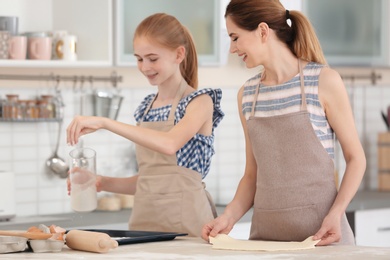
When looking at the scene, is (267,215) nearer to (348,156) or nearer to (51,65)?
(348,156)

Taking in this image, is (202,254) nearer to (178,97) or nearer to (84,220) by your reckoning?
(178,97)

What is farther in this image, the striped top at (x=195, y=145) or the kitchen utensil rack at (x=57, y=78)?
the kitchen utensil rack at (x=57, y=78)

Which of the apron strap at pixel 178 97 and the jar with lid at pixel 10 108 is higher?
the apron strap at pixel 178 97

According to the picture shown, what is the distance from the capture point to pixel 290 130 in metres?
2.58

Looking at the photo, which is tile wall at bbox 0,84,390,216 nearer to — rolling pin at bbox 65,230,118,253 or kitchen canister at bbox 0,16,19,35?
kitchen canister at bbox 0,16,19,35

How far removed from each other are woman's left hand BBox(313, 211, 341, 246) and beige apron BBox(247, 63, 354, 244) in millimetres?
141

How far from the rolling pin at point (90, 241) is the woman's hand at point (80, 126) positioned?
0.24 m

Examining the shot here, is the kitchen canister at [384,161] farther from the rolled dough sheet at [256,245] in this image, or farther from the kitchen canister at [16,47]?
the rolled dough sheet at [256,245]

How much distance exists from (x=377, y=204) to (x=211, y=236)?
216cm

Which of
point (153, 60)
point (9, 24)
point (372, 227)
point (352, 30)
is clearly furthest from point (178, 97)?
point (352, 30)

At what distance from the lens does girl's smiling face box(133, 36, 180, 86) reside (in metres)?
2.87

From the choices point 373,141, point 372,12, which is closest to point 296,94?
point 372,12

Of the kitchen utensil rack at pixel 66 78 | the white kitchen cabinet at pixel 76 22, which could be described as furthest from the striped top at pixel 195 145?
the kitchen utensil rack at pixel 66 78

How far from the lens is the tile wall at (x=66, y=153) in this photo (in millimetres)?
3951
